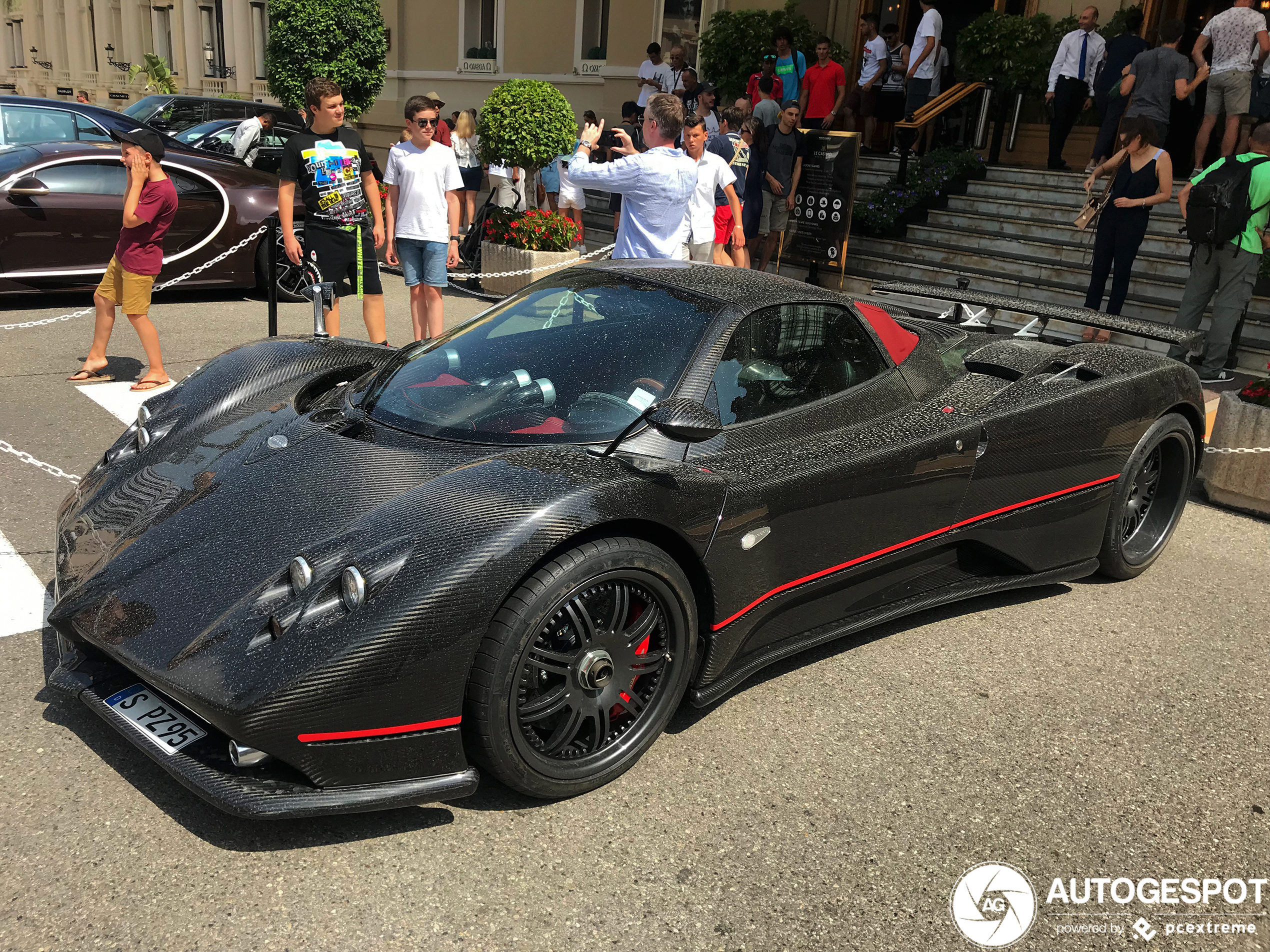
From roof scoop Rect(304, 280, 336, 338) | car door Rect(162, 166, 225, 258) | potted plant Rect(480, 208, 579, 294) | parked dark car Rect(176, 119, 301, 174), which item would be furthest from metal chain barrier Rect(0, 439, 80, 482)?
parked dark car Rect(176, 119, 301, 174)

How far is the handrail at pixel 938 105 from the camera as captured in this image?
12273 mm

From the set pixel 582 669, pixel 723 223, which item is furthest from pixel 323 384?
pixel 723 223

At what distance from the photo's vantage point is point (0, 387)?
270 inches

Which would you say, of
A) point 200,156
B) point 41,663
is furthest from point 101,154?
point 41,663

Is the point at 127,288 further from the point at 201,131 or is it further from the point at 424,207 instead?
the point at 201,131

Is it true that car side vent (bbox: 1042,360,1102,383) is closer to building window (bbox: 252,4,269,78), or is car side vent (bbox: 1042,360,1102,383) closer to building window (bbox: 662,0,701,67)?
building window (bbox: 662,0,701,67)

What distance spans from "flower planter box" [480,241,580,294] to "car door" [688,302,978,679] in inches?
272

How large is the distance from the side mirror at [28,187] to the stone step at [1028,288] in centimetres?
761

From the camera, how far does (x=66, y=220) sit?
29.2 ft

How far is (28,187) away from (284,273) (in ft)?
6.95

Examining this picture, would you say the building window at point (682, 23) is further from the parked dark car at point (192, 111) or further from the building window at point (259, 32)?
the building window at point (259, 32)

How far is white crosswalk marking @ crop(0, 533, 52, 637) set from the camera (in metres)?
3.81

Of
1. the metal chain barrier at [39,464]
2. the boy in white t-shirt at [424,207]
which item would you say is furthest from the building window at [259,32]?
the metal chain barrier at [39,464]

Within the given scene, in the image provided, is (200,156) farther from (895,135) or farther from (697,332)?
(895,135)
